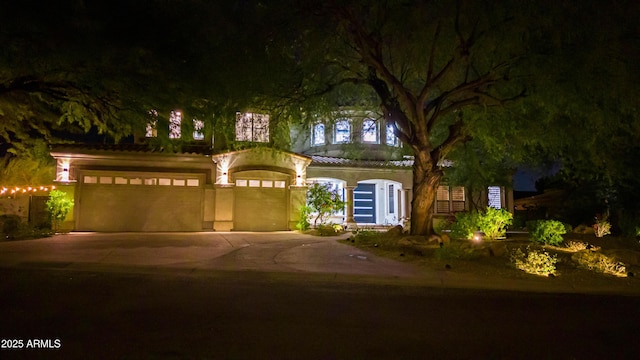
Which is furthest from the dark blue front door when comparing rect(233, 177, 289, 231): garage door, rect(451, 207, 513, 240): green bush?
rect(451, 207, 513, 240): green bush

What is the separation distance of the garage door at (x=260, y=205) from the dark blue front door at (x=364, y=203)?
5.90 metres

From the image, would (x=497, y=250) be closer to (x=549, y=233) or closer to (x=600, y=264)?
(x=600, y=264)

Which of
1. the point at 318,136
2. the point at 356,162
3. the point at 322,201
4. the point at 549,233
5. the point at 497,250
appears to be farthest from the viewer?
the point at 318,136

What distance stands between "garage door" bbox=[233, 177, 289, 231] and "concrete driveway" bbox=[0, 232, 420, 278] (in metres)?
4.30

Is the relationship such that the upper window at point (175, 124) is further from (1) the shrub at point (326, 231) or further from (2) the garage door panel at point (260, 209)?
(1) the shrub at point (326, 231)

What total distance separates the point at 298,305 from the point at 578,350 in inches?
150

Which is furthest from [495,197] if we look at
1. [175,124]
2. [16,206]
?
[16,206]

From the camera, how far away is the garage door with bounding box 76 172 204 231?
63.1 feet

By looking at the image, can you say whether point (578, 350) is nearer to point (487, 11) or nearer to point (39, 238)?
point (487, 11)

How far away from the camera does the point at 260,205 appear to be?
20.6m

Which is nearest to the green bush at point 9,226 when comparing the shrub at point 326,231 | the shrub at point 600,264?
the shrub at point 326,231

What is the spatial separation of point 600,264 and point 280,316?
838 centimetres

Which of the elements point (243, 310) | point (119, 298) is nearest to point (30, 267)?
point (119, 298)

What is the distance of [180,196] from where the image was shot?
20.0m
